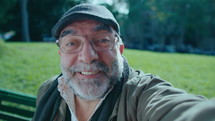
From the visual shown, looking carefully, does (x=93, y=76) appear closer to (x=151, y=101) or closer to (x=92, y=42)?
(x=92, y=42)

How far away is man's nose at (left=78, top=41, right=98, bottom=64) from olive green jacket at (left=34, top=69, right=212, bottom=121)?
1.12 feet

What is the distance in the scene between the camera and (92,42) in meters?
1.84

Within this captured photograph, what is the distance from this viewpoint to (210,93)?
4.97 meters

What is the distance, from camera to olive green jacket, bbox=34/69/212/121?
3.85 ft

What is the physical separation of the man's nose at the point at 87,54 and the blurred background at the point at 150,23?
74.3 ft

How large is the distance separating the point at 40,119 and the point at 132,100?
0.91 meters

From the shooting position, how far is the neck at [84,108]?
1951 millimetres

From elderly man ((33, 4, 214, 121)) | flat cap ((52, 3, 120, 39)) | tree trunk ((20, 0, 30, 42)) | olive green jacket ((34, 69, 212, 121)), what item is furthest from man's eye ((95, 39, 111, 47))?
tree trunk ((20, 0, 30, 42))

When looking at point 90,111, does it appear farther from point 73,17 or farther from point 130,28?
point 130,28

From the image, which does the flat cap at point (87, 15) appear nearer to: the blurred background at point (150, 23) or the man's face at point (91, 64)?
the man's face at point (91, 64)

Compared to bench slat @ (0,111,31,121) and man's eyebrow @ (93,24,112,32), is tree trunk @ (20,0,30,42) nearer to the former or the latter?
bench slat @ (0,111,31,121)

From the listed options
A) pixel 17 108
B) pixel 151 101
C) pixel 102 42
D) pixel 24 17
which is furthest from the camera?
pixel 24 17

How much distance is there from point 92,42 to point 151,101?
0.72 m

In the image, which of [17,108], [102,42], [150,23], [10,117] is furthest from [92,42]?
[150,23]
